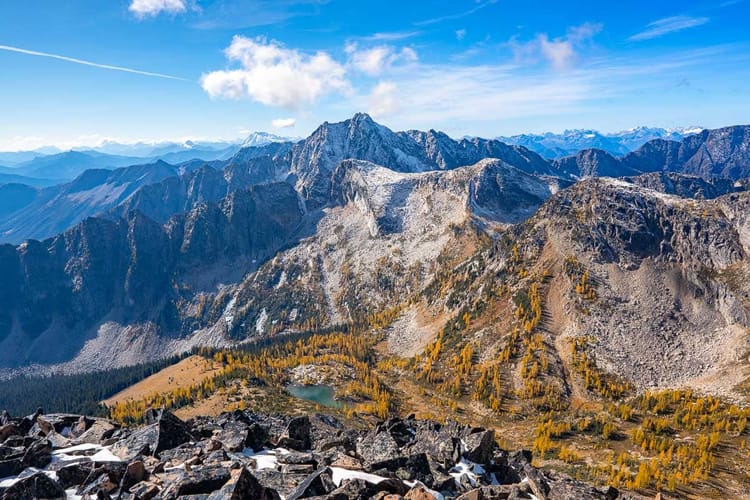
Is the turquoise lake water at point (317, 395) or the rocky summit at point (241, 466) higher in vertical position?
the rocky summit at point (241, 466)

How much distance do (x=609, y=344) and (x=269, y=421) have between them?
14486 centimetres

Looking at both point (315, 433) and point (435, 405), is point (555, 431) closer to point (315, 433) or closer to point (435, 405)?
point (435, 405)

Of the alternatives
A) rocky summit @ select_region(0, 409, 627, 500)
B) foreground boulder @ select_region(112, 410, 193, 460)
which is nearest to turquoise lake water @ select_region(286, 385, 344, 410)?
rocky summit @ select_region(0, 409, 627, 500)

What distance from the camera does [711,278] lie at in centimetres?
17362

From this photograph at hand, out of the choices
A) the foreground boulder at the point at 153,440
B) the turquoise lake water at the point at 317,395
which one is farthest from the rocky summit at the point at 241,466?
the turquoise lake water at the point at 317,395

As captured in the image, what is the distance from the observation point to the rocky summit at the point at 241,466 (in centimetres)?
3406

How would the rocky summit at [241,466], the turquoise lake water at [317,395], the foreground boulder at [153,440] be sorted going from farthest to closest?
the turquoise lake water at [317,395] < the foreground boulder at [153,440] < the rocky summit at [241,466]

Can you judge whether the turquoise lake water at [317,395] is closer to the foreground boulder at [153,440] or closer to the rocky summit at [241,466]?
the rocky summit at [241,466]

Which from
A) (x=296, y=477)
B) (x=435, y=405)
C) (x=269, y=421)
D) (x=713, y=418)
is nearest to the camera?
(x=296, y=477)

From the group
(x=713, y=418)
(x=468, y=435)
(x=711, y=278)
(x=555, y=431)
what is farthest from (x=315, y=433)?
(x=711, y=278)

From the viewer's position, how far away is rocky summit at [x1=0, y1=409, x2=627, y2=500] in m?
34.1

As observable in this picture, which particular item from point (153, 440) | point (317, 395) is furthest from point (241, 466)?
point (317, 395)

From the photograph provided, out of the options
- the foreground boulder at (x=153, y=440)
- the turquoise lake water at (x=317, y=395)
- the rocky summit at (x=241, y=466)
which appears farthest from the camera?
the turquoise lake water at (x=317, y=395)

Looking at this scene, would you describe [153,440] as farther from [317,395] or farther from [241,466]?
[317,395]
